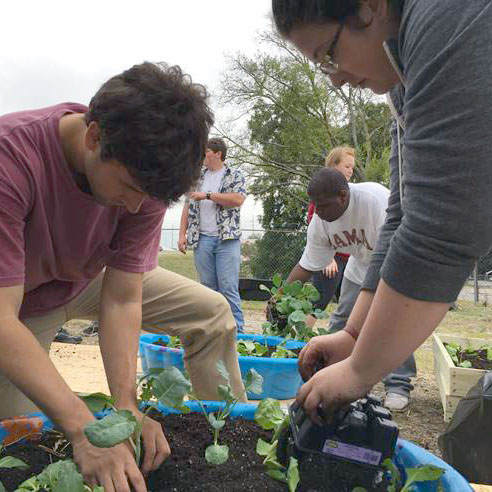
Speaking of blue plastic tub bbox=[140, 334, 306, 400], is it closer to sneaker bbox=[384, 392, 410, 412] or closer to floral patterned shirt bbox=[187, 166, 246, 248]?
sneaker bbox=[384, 392, 410, 412]

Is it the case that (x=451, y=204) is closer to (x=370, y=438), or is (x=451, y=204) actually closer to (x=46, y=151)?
(x=370, y=438)

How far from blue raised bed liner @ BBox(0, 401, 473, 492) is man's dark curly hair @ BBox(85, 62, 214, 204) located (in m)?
0.59

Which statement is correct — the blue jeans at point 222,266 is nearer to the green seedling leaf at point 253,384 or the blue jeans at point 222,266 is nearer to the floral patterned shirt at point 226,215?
the floral patterned shirt at point 226,215

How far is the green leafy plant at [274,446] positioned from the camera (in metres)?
1.05

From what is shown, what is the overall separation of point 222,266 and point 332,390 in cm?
297

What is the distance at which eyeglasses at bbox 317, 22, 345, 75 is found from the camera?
83cm

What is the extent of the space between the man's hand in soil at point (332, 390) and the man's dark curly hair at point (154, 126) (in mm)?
505

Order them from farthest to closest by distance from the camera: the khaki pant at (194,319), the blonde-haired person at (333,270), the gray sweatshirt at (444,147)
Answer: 1. the blonde-haired person at (333,270)
2. the khaki pant at (194,319)
3. the gray sweatshirt at (444,147)

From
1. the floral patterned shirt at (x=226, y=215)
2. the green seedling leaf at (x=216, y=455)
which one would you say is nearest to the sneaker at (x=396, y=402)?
the floral patterned shirt at (x=226, y=215)

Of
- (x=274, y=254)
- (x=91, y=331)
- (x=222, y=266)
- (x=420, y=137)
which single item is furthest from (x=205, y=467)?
(x=274, y=254)

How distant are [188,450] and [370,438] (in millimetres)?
435

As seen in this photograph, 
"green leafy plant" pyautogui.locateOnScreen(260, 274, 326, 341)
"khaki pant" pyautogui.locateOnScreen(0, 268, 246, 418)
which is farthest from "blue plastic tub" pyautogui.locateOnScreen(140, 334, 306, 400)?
"khaki pant" pyautogui.locateOnScreen(0, 268, 246, 418)

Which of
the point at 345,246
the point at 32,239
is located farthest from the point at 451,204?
the point at 345,246

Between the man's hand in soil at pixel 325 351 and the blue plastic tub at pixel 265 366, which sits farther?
the blue plastic tub at pixel 265 366
